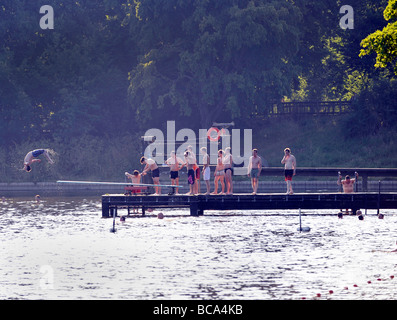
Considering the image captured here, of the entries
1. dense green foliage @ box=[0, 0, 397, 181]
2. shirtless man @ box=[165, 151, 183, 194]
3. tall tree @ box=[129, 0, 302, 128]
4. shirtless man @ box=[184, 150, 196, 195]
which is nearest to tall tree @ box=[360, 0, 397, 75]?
shirtless man @ box=[184, 150, 196, 195]

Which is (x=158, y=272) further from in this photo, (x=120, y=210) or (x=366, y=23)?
(x=366, y=23)

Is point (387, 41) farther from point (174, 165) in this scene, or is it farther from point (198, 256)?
point (174, 165)

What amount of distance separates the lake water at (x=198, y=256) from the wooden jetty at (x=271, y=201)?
659 mm

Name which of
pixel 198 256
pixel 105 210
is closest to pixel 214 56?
pixel 105 210

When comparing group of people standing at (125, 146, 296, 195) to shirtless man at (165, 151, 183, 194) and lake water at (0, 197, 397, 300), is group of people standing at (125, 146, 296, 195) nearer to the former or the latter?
shirtless man at (165, 151, 183, 194)

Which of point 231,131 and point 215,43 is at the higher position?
point 215,43

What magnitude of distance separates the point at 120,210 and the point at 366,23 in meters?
26.2

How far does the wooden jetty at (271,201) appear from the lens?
35.3 m

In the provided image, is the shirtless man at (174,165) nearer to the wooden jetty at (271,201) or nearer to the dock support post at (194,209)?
the dock support post at (194,209)

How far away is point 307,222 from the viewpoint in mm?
35406

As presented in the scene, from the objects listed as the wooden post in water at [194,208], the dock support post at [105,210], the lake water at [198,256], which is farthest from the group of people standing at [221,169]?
the dock support post at [105,210]

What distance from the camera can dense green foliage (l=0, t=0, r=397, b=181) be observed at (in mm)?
58531

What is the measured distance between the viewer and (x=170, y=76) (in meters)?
62.8
